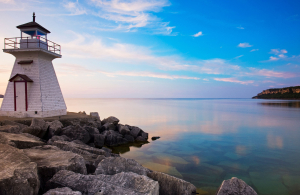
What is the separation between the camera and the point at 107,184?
3086mm

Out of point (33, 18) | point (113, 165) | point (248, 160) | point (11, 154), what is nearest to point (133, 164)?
point (113, 165)

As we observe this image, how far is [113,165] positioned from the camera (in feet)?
13.7

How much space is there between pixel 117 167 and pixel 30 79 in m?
11.9

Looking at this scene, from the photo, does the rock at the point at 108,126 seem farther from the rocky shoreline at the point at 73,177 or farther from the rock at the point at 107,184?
the rock at the point at 107,184

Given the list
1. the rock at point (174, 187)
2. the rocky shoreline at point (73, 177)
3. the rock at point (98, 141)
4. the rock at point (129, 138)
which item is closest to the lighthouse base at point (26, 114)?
the rock at point (98, 141)

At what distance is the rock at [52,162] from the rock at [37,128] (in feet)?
11.3

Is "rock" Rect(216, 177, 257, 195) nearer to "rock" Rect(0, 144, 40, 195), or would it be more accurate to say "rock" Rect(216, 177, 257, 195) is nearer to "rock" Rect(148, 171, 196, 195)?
"rock" Rect(148, 171, 196, 195)

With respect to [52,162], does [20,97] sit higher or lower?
higher

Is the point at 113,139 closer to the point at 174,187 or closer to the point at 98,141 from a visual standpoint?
the point at 98,141

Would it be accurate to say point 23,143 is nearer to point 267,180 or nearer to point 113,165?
point 113,165

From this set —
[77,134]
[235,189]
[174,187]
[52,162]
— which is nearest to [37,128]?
[77,134]

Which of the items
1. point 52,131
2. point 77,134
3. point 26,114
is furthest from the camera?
point 26,114

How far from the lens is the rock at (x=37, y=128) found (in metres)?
7.74

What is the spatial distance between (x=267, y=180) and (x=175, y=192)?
531 centimetres
